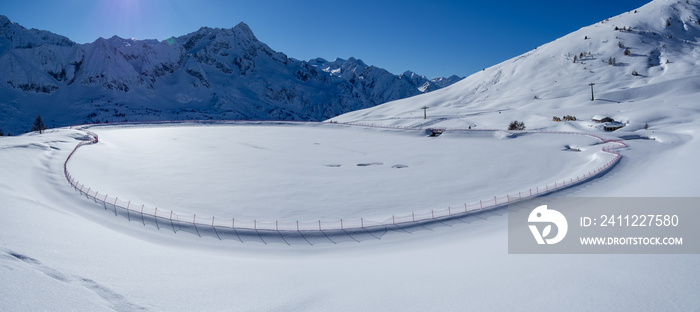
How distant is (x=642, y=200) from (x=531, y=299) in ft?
34.9

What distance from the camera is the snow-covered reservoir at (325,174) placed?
18.3 metres

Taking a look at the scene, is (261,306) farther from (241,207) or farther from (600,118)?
(600,118)

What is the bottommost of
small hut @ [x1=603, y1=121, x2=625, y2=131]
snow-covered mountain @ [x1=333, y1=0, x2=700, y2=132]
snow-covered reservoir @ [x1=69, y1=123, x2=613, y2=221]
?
snow-covered reservoir @ [x1=69, y1=123, x2=613, y2=221]

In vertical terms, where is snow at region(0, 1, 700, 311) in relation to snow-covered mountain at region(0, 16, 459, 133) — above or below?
below

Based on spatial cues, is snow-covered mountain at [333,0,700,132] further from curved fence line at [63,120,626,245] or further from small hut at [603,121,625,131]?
curved fence line at [63,120,626,245]

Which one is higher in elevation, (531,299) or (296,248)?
(531,299)

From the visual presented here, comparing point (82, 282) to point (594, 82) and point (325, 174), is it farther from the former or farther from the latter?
point (594, 82)

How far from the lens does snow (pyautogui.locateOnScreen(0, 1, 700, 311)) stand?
6.57 metres

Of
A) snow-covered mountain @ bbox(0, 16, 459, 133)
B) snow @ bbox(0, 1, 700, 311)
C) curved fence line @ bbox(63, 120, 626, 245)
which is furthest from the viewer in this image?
snow-covered mountain @ bbox(0, 16, 459, 133)

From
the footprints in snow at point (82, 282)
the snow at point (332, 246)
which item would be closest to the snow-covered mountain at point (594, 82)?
the snow at point (332, 246)

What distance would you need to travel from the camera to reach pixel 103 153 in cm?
3195

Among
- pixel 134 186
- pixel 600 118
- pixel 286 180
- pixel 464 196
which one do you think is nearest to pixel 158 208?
pixel 134 186

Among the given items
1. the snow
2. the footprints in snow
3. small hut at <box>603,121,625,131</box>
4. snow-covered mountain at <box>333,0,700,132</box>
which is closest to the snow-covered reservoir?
the snow

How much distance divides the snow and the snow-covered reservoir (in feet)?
0.67
